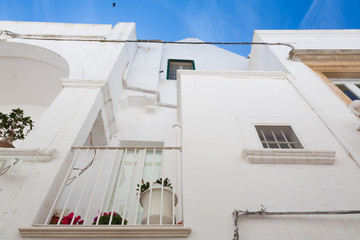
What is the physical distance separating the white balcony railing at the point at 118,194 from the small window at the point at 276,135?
63.5 inches

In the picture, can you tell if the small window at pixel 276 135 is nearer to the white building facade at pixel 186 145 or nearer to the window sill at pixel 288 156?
the white building facade at pixel 186 145

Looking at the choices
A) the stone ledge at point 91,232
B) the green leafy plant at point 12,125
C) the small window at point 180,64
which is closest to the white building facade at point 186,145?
the stone ledge at point 91,232

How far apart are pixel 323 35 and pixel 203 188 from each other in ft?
27.9

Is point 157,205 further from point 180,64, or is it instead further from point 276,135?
point 180,64

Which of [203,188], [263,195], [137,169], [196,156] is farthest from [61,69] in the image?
[263,195]

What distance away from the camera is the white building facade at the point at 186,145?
2.53 meters

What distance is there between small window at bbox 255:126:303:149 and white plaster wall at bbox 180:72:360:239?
131 millimetres

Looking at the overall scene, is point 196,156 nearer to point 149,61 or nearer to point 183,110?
point 183,110

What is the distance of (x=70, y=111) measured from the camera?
4027 millimetres

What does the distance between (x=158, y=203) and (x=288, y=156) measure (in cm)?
197

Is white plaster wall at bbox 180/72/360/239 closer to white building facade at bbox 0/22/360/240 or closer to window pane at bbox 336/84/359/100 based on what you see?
white building facade at bbox 0/22/360/240

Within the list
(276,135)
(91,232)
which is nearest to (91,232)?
(91,232)

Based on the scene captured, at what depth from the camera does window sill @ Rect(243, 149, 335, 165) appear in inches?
129

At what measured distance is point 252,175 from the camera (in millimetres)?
3090
